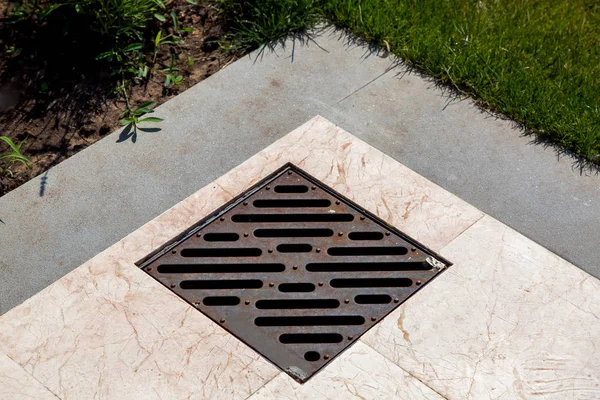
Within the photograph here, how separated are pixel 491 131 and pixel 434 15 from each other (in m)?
0.80

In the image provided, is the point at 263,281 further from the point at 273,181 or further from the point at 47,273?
the point at 47,273

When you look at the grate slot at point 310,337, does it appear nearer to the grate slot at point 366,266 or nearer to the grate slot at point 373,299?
the grate slot at point 373,299

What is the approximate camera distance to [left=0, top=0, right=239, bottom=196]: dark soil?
12.3 feet

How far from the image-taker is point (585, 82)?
3.97 m

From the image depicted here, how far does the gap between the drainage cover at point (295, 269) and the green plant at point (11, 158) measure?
0.81 metres

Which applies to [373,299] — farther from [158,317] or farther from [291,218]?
[158,317]

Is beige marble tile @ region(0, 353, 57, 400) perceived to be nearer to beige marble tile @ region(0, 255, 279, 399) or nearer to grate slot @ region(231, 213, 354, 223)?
beige marble tile @ region(0, 255, 279, 399)

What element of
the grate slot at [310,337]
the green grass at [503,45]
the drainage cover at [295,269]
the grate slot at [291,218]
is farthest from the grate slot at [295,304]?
the green grass at [503,45]

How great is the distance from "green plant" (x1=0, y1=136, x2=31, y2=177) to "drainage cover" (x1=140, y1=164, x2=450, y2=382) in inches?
31.8

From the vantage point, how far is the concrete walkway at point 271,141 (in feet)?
11.0

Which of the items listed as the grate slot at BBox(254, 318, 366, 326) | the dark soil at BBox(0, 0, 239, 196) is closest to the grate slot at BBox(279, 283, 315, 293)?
the grate slot at BBox(254, 318, 366, 326)

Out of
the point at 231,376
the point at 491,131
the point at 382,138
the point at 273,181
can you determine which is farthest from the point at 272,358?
the point at 491,131

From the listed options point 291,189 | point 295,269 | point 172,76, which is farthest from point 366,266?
point 172,76

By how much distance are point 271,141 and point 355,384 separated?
124 centimetres
